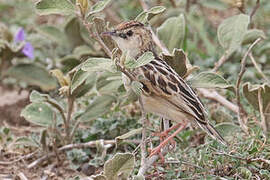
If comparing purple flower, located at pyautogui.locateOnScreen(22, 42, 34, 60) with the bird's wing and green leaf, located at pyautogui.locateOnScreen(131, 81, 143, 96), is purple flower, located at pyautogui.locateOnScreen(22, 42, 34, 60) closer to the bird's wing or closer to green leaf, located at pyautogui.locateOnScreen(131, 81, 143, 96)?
the bird's wing

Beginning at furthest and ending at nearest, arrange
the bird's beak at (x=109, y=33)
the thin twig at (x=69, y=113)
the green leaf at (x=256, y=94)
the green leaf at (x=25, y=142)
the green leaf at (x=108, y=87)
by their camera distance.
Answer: the green leaf at (x=108, y=87), the thin twig at (x=69, y=113), the green leaf at (x=25, y=142), the green leaf at (x=256, y=94), the bird's beak at (x=109, y=33)

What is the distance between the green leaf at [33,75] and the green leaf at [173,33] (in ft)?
4.22

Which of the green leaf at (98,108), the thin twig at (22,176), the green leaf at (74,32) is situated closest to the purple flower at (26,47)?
the green leaf at (74,32)

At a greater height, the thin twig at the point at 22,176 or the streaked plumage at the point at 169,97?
the streaked plumage at the point at 169,97

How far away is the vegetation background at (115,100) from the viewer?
359 cm

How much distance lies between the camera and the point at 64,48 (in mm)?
6117

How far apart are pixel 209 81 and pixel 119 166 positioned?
873 mm

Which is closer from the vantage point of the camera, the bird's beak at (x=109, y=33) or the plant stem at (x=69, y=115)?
the bird's beak at (x=109, y=33)

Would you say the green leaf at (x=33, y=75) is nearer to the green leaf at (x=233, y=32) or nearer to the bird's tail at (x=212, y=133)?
the green leaf at (x=233, y=32)

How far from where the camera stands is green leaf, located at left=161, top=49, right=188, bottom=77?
376cm

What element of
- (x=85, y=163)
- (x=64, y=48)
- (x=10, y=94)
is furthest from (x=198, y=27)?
(x=85, y=163)

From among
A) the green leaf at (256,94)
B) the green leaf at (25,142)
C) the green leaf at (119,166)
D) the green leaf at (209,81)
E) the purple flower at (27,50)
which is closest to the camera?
the green leaf at (119,166)

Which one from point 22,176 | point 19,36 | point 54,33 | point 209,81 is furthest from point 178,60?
point 54,33

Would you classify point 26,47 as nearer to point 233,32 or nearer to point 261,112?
point 233,32
